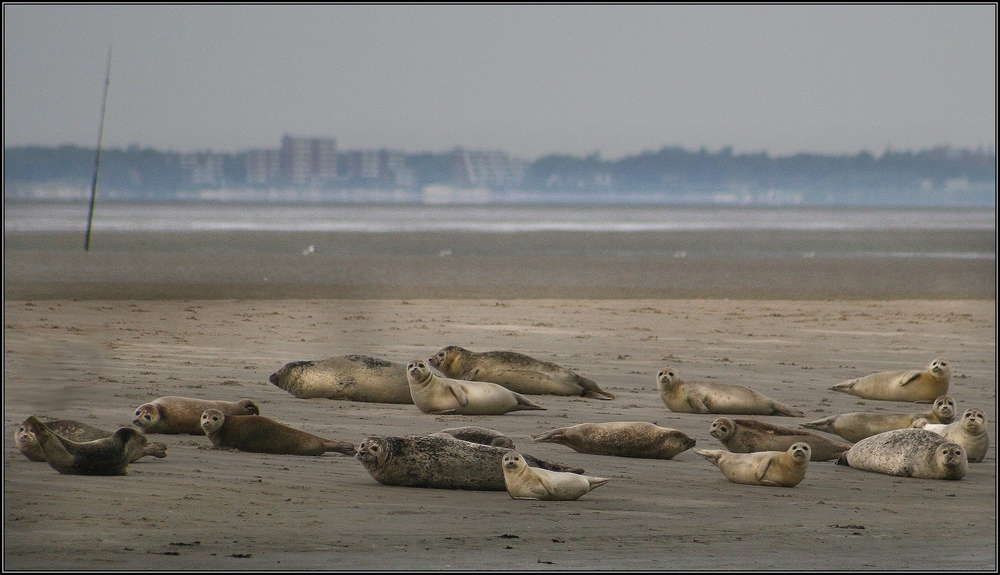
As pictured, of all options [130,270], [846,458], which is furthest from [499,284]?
[846,458]

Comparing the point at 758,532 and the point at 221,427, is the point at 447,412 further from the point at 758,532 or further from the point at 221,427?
the point at 758,532

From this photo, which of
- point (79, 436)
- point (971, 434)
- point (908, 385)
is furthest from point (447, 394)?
point (908, 385)

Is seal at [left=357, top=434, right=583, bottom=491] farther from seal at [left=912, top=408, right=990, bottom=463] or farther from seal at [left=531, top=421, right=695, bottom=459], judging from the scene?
seal at [left=912, top=408, right=990, bottom=463]

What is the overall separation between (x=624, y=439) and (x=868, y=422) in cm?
166

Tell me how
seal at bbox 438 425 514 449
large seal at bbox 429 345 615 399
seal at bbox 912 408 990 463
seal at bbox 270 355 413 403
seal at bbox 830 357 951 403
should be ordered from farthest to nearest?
1. large seal at bbox 429 345 615 399
2. seal at bbox 830 357 951 403
3. seal at bbox 270 355 413 403
4. seal at bbox 912 408 990 463
5. seal at bbox 438 425 514 449

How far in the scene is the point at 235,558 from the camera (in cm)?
413

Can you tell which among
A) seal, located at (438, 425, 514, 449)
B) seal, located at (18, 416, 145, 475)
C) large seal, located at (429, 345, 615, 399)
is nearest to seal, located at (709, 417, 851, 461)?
seal, located at (438, 425, 514, 449)

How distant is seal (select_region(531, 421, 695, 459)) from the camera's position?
20.9ft

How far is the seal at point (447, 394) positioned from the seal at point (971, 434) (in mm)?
2732

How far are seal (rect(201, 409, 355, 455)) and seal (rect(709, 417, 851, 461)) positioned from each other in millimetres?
1995

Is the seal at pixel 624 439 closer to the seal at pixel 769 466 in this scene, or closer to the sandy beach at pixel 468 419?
the sandy beach at pixel 468 419

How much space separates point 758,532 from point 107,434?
127 inches

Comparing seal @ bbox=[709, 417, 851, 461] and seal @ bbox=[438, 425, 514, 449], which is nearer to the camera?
seal @ bbox=[438, 425, 514, 449]

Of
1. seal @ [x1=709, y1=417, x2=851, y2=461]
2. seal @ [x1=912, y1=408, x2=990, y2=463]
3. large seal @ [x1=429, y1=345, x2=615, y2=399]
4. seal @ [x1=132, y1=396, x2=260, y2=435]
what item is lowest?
seal @ [x1=132, y1=396, x2=260, y2=435]
